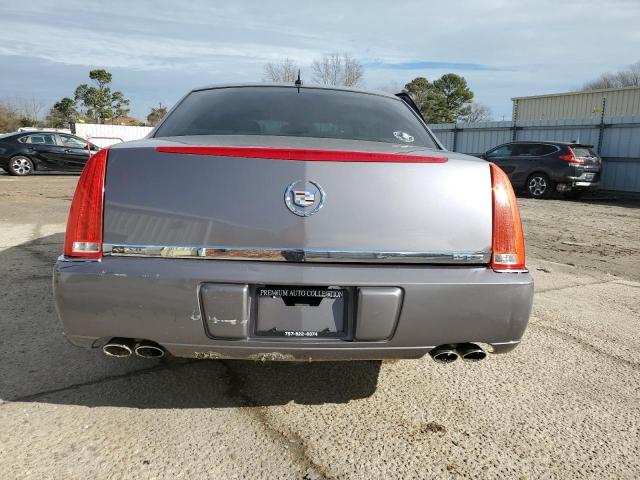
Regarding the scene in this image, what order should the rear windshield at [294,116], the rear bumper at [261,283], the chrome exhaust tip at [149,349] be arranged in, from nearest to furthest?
the rear bumper at [261,283]
the chrome exhaust tip at [149,349]
the rear windshield at [294,116]

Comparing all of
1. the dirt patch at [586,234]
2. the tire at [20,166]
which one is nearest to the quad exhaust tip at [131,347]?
the dirt patch at [586,234]

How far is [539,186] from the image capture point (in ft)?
44.5

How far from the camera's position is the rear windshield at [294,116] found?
2596mm

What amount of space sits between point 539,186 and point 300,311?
1312 cm

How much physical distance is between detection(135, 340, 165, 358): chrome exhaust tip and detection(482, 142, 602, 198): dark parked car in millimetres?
13028

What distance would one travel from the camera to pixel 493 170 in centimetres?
215

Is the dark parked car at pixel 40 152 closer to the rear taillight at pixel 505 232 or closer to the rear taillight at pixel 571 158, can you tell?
the rear taillight at pixel 571 158

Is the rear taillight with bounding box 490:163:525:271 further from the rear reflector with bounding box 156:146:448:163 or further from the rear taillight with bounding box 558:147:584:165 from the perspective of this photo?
the rear taillight with bounding box 558:147:584:165

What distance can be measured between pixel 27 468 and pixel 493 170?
2.15m

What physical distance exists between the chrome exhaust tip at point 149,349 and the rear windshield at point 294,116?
1025mm

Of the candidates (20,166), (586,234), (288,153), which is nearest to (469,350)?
(288,153)

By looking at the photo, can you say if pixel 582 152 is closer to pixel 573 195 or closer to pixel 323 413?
pixel 573 195

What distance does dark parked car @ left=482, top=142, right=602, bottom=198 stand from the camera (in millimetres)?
12945

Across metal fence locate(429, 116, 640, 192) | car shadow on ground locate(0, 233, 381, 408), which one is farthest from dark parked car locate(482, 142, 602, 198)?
car shadow on ground locate(0, 233, 381, 408)
